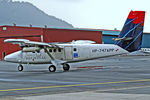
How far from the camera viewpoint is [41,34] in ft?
199

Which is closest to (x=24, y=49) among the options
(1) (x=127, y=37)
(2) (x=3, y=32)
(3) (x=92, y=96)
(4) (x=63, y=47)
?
(4) (x=63, y=47)

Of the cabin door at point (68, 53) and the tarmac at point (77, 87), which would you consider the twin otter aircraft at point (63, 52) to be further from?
the tarmac at point (77, 87)

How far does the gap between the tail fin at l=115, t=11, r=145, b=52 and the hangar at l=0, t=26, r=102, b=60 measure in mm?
29229

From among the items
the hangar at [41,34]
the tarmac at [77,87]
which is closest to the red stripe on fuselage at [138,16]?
the tarmac at [77,87]

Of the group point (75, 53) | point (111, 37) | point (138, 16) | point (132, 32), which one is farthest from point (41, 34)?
point (111, 37)

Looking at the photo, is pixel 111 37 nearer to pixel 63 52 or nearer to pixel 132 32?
pixel 132 32

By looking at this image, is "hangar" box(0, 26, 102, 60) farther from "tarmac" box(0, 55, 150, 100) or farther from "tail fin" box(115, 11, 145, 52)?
"tarmac" box(0, 55, 150, 100)

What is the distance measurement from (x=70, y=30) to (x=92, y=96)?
51768 millimetres

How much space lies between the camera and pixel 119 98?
12.6 meters

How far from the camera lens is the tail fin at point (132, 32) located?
1284 inches

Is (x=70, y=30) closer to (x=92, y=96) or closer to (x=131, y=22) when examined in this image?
(x=131, y=22)

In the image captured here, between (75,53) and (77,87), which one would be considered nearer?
(77,87)

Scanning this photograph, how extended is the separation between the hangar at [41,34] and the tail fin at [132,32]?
29.2 metres

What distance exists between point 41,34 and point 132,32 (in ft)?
102
